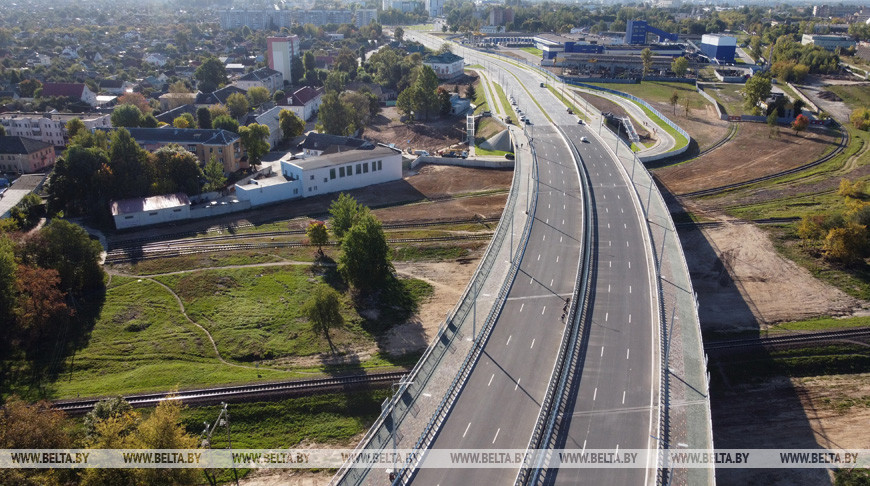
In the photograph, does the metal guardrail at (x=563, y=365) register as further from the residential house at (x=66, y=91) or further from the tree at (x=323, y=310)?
the residential house at (x=66, y=91)

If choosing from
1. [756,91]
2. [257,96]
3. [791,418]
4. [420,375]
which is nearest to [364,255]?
[420,375]

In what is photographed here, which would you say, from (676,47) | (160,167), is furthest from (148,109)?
(676,47)

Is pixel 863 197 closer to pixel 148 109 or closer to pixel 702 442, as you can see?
pixel 702 442

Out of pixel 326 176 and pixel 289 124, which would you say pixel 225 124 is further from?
pixel 326 176

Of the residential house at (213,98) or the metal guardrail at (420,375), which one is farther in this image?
the residential house at (213,98)

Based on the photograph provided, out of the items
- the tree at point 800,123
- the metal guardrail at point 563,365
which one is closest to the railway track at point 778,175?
the tree at point 800,123

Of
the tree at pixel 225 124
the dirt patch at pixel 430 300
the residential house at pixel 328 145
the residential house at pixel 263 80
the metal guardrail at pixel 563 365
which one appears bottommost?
the dirt patch at pixel 430 300
